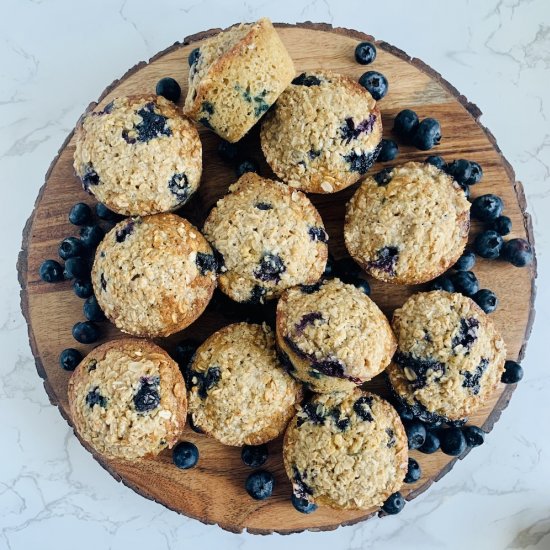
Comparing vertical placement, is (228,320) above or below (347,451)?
above

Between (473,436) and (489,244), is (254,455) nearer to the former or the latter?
(473,436)

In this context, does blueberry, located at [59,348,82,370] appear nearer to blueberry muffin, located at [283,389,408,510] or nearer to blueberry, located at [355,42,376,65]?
blueberry muffin, located at [283,389,408,510]

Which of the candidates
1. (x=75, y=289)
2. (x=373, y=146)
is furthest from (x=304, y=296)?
(x=75, y=289)

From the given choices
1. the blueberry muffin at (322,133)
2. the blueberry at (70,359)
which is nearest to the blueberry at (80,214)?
the blueberry at (70,359)

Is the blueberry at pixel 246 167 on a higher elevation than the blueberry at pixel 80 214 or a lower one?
higher

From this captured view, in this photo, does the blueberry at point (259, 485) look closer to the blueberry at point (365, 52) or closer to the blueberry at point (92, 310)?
the blueberry at point (92, 310)

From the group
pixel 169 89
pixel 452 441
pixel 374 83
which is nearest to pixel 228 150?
pixel 169 89

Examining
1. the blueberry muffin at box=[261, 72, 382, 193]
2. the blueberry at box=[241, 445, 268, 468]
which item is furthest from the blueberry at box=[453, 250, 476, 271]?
the blueberry at box=[241, 445, 268, 468]
